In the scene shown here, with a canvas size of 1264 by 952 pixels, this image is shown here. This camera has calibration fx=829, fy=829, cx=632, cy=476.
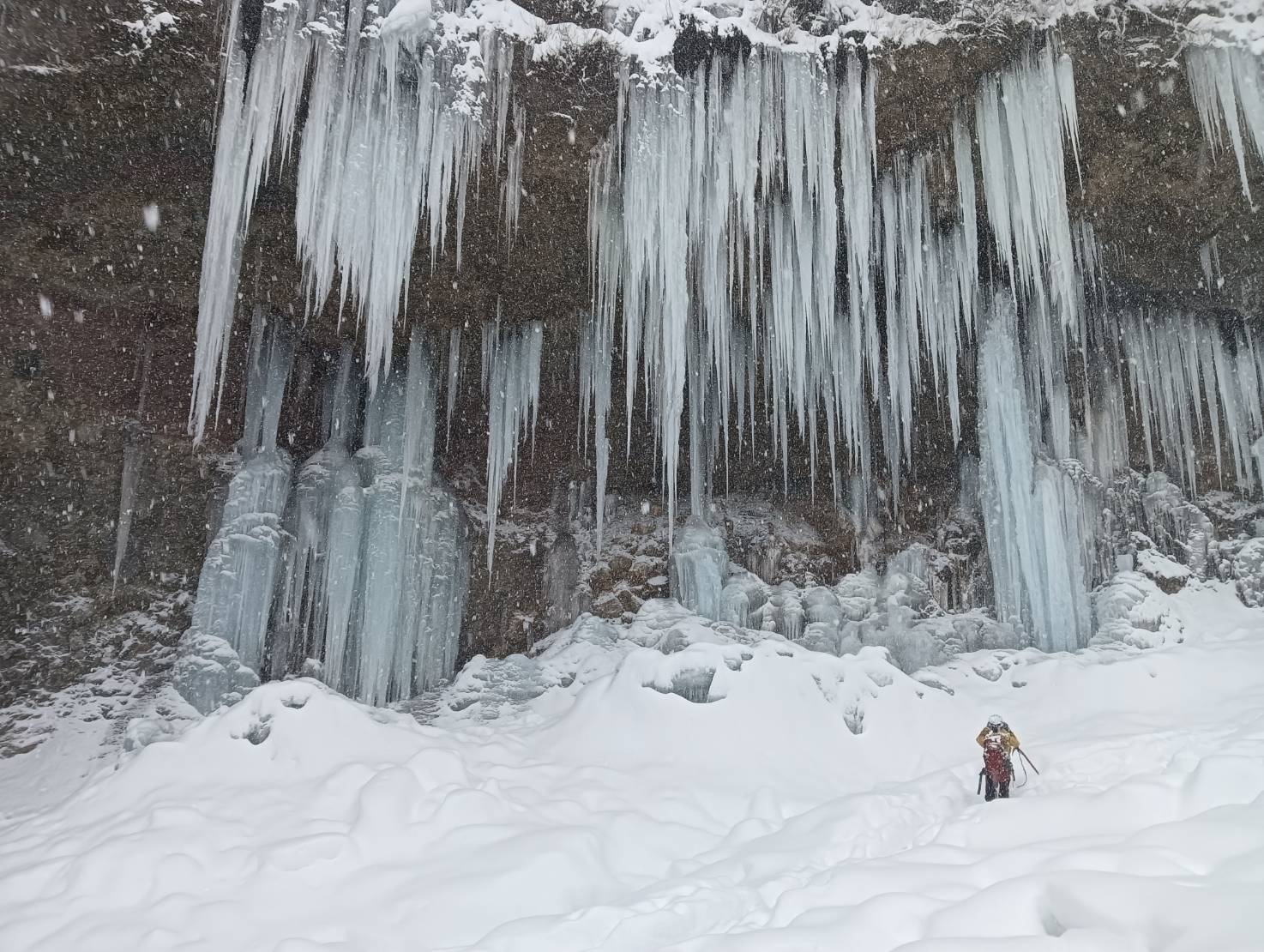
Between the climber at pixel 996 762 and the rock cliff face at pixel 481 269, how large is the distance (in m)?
6.12

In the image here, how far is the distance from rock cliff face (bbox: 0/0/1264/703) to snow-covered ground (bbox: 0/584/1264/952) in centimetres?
311

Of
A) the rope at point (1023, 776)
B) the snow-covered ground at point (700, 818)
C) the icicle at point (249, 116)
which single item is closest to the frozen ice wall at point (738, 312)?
the icicle at point (249, 116)

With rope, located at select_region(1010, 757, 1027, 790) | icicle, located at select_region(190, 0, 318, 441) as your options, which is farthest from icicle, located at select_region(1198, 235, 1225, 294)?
icicle, located at select_region(190, 0, 318, 441)

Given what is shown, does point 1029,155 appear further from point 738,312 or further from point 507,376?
point 507,376

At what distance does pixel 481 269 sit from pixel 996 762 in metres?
7.24

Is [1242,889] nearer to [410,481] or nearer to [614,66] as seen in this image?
[614,66]

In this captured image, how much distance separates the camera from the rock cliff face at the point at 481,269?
7.75 meters

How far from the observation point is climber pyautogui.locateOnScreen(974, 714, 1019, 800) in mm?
6012

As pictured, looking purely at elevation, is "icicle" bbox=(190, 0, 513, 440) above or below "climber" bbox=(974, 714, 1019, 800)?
above

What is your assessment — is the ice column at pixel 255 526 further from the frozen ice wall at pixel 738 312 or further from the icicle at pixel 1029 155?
the icicle at pixel 1029 155

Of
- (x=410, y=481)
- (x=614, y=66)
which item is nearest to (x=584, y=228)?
(x=614, y=66)

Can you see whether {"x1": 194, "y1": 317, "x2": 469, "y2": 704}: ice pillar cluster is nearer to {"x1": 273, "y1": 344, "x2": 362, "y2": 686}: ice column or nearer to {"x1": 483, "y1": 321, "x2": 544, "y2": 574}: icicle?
{"x1": 273, "y1": 344, "x2": 362, "y2": 686}: ice column

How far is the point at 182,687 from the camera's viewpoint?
9.30 metres

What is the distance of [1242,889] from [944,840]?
8.24 feet
